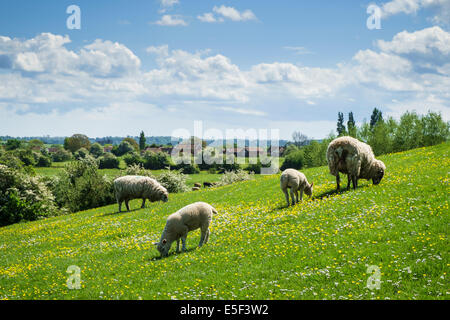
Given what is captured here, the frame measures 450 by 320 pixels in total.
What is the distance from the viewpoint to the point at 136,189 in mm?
31094

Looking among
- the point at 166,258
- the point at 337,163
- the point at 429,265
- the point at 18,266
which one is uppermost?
the point at 337,163

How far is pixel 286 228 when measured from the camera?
15555 mm

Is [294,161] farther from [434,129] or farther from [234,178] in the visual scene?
[234,178]

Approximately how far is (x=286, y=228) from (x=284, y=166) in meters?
94.9

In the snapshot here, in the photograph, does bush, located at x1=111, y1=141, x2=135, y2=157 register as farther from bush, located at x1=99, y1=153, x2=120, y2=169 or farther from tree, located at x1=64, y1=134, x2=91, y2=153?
bush, located at x1=99, y1=153, x2=120, y2=169

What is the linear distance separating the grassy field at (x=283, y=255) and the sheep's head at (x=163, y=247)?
0.32 meters

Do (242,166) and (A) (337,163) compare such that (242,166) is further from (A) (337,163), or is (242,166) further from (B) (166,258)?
(B) (166,258)

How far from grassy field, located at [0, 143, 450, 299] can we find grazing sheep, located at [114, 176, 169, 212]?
890 centimetres

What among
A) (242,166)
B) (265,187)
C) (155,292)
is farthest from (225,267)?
(242,166)

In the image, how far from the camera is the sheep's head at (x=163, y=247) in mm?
14501

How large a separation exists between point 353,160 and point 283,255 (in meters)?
10.7

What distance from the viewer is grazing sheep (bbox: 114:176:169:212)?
30922mm

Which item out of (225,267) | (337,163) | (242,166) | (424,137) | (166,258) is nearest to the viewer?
(225,267)

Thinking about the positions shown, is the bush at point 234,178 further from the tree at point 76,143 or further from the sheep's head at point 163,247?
the tree at point 76,143
